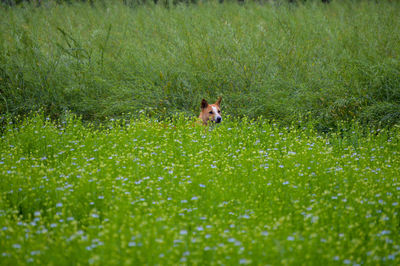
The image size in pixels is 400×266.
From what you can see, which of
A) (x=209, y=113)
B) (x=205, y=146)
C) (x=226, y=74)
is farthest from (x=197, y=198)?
(x=226, y=74)

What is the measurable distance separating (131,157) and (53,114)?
2.78m

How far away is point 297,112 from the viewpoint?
20.1ft

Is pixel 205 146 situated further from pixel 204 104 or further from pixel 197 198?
pixel 197 198

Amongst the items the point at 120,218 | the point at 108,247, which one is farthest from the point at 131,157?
the point at 108,247

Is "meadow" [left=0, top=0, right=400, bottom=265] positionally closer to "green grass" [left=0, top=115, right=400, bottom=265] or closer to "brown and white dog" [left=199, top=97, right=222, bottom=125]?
"green grass" [left=0, top=115, right=400, bottom=265]

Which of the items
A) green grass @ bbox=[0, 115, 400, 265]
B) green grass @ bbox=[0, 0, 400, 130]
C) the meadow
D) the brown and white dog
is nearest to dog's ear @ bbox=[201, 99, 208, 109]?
the brown and white dog

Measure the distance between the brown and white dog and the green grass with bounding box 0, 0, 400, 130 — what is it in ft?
1.12

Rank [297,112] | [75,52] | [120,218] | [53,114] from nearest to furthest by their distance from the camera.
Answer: [120,218] → [297,112] → [53,114] → [75,52]

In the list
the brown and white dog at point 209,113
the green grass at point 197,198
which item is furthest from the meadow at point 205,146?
the brown and white dog at point 209,113

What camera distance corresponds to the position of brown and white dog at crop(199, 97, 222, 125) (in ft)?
19.8

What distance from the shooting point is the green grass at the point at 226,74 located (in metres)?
6.10

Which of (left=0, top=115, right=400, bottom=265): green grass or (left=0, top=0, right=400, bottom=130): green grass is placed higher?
(left=0, top=0, right=400, bottom=130): green grass

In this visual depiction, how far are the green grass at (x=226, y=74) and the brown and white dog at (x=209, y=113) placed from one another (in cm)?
34

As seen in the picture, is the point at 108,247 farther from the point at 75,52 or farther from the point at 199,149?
the point at 75,52
